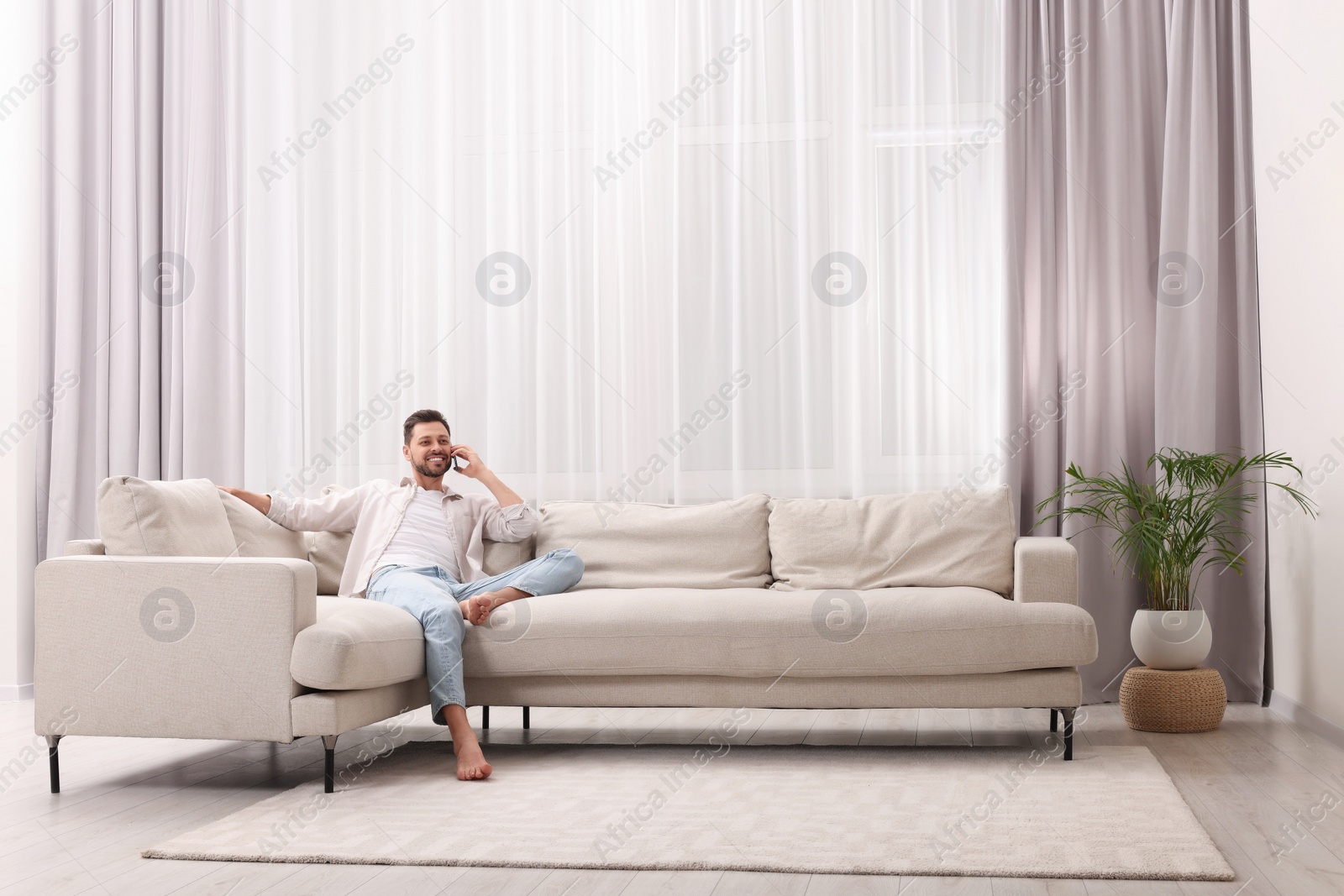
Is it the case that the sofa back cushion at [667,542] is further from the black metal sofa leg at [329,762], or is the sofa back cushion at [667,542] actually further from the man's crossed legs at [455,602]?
the black metal sofa leg at [329,762]

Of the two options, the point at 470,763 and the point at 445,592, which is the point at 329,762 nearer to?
the point at 470,763

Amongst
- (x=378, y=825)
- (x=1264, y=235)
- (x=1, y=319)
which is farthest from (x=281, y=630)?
(x=1264, y=235)

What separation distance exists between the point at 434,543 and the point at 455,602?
0.40 meters

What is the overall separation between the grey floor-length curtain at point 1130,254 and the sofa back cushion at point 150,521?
2.65 m

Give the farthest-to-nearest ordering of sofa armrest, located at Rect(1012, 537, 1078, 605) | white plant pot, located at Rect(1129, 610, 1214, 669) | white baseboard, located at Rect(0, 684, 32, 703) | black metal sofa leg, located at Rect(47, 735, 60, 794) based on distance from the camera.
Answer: white baseboard, located at Rect(0, 684, 32, 703) < white plant pot, located at Rect(1129, 610, 1214, 669) < sofa armrest, located at Rect(1012, 537, 1078, 605) < black metal sofa leg, located at Rect(47, 735, 60, 794)

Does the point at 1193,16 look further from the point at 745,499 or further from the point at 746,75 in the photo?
the point at 745,499

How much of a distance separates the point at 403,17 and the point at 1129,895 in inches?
156

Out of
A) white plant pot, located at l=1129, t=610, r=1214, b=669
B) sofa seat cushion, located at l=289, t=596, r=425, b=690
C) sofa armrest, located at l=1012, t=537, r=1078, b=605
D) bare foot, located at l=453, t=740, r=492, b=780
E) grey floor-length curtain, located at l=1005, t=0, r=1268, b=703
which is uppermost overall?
grey floor-length curtain, located at l=1005, t=0, r=1268, b=703

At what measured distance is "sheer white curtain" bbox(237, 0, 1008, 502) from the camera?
4156 millimetres

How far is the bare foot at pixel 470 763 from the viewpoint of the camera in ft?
9.13

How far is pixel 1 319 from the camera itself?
4.44m

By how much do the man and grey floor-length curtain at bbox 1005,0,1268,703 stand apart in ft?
5.85

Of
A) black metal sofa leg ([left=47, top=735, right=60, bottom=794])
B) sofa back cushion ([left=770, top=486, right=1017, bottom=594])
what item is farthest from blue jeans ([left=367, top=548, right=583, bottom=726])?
black metal sofa leg ([left=47, top=735, right=60, bottom=794])

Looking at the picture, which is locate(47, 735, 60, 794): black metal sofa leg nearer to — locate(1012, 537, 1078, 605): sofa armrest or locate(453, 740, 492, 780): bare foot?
locate(453, 740, 492, 780): bare foot
